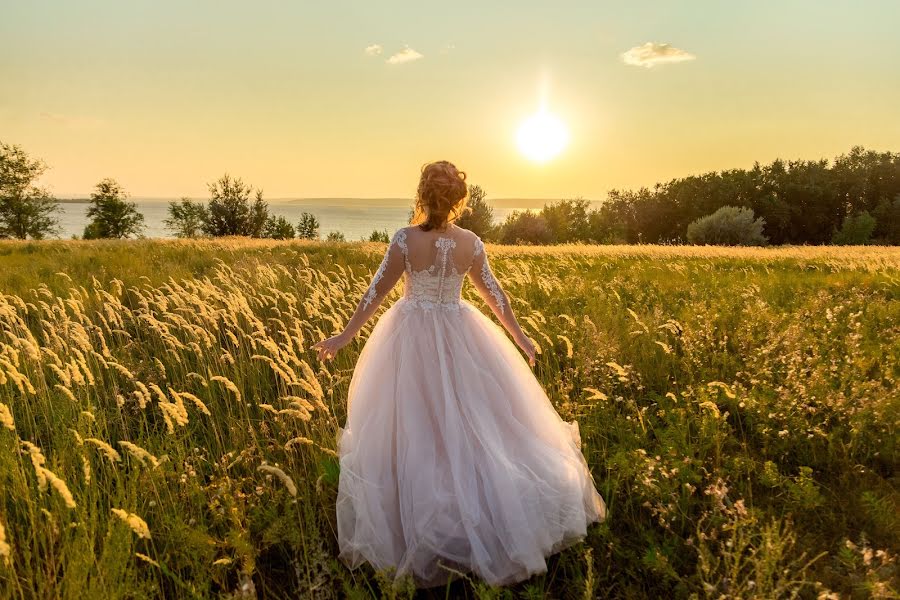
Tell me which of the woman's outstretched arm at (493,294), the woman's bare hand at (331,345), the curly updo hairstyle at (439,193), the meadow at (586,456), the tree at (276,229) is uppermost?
the tree at (276,229)

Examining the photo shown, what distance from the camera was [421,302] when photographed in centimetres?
407

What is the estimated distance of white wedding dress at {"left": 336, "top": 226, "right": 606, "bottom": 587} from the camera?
3.17m

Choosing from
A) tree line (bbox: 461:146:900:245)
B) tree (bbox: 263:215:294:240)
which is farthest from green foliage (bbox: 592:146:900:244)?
tree (bbox: 263:215:294:240)

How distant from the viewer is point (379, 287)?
406 cm

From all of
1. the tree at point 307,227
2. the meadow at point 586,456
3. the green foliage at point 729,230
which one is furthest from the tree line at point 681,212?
the meadow at point 586,456

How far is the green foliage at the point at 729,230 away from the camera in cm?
5341

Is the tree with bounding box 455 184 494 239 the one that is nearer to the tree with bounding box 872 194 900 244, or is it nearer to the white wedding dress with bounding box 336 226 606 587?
the tree with bounding box 872 194 900 244

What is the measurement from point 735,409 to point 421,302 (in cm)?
313

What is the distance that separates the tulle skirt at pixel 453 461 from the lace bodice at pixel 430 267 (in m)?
0.10

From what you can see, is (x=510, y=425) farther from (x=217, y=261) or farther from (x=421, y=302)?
(x=217, y=261)

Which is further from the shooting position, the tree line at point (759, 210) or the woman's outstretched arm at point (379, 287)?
the tree line at point (759, 210)

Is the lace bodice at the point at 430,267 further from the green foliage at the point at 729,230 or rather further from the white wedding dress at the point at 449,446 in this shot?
the green foliage at the point at 729,230

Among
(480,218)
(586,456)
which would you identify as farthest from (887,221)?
(586,456)

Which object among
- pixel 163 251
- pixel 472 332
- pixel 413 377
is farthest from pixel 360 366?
pixel 163 251
